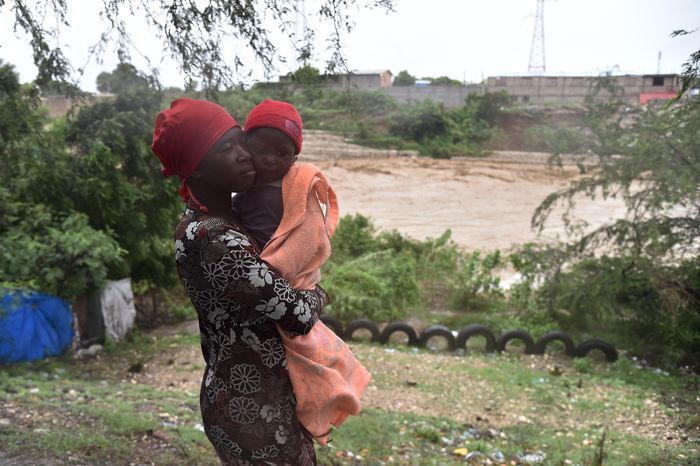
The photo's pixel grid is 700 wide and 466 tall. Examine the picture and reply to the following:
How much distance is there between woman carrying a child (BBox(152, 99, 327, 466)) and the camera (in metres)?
1.82

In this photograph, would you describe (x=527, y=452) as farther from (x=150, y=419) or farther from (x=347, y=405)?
(x=347, y=405)

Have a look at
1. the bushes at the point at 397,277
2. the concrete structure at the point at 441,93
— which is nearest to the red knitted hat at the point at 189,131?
the bushes at the point at 397,277

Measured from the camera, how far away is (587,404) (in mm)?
7008

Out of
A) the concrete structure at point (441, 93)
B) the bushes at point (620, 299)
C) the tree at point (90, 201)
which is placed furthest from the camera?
the concrete structure at point (441, 93)

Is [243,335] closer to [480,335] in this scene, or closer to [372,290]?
[480,335]

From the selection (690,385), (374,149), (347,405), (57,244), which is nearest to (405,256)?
(690,385)

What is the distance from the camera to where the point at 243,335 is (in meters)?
1.94

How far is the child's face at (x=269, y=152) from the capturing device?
6.39 ft

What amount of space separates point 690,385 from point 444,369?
9.40 ft

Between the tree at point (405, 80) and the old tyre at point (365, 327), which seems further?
the tree at point (405, 80)

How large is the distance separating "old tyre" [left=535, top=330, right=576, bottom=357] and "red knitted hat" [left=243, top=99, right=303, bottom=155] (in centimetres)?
805

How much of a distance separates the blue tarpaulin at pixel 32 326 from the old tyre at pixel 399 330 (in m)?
4.14

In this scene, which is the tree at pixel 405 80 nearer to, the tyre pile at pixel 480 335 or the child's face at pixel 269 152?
the tyre pile at pixel 480 335

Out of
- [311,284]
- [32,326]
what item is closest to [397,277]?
[32,326]
